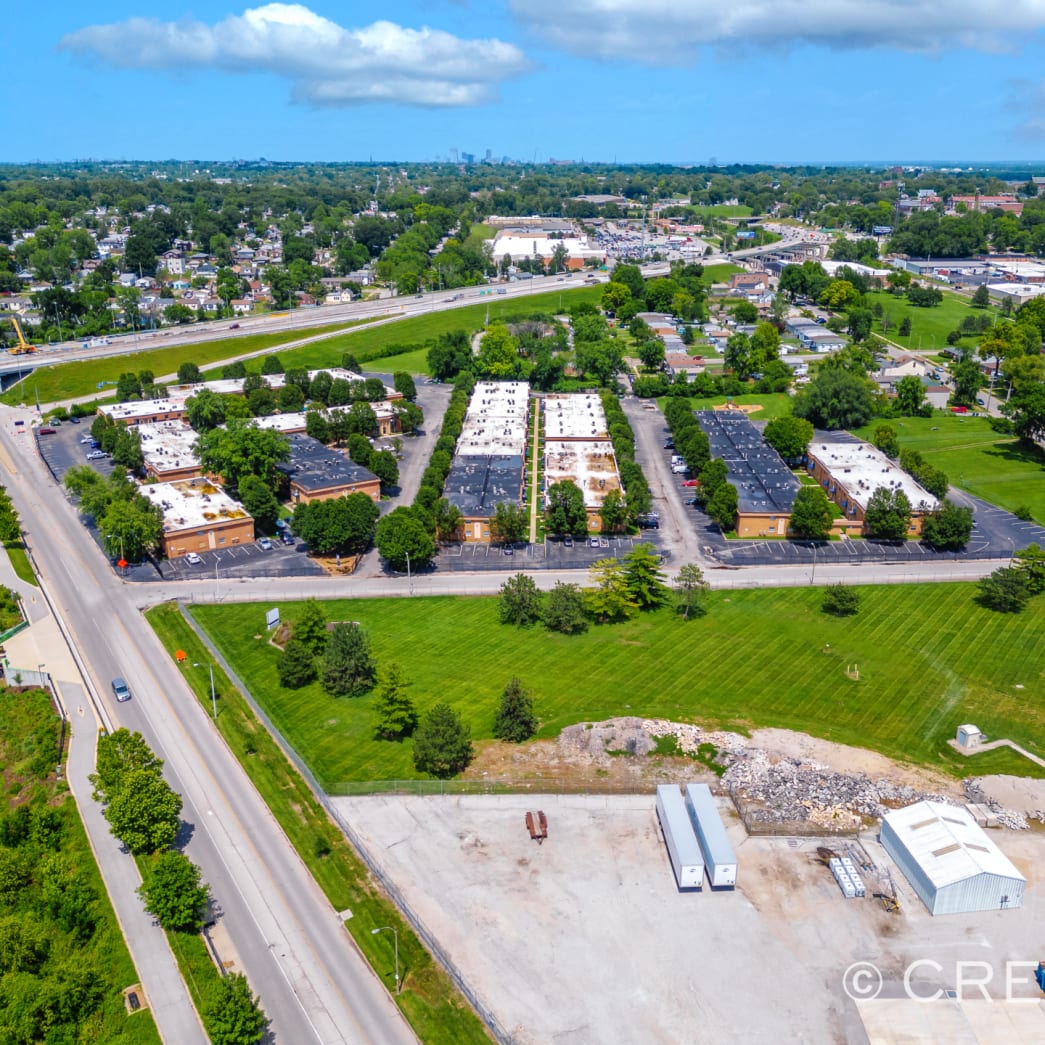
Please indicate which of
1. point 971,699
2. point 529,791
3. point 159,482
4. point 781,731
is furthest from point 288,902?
point 159,482

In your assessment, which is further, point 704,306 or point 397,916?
point 704,306

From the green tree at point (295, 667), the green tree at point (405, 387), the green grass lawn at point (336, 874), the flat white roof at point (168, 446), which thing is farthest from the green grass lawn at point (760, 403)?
the green grass lawn at point (336, 874)

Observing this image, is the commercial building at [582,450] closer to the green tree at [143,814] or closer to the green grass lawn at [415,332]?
the green grass lawn at [415,332]

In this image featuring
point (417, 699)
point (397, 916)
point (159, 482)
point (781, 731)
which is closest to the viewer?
point (397, 916)

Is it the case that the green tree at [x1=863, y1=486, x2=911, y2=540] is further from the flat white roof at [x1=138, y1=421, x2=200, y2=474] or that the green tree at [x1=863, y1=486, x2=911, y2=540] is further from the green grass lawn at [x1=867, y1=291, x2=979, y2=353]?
the green grass lawn at [x1=867, y1=291, x2=979, y2=353]

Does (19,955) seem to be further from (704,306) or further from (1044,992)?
(704,306)

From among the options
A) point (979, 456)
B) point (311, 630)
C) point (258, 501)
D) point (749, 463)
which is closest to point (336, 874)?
point (311, 630)

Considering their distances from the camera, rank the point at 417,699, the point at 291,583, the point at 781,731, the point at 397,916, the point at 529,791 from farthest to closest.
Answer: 1. the point at 291,583
2. the point at 417,699
3. the point at 781,731
4. the point at 529,791
5. the point at 397,916
